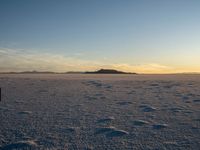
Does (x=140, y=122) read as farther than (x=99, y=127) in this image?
Yes

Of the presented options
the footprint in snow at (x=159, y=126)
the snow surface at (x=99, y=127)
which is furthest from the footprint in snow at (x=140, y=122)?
the footprint in snow at (x=159, y=126)

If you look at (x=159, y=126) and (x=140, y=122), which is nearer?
(x=159, y=126)

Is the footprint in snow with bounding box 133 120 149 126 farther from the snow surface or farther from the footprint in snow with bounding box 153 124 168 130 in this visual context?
the footprint in snow with bounding box 153 124 168 130

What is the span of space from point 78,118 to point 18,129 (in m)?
1.36

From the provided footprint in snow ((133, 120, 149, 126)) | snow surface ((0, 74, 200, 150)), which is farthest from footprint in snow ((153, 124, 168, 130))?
footprint in snow ((133, 120, 149, 126))

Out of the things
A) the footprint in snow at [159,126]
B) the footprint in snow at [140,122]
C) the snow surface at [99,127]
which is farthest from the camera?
the footprint in snow at [140,122]

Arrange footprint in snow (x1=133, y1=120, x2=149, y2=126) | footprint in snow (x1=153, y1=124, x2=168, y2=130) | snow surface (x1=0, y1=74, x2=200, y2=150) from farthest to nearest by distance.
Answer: footprint in snow (x1=133, y1=120, x2=149, y2=126) < footprint in snow (x1=153, y1=124, x2=168, y2=130) < snow surface (x1=0, y1=74, x2=200, y2=150)

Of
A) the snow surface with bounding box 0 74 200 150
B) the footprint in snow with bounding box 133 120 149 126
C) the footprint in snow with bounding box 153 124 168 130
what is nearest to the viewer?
the snow surface with bounding box 0 74 200 150

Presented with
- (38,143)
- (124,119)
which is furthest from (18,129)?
(124,119)

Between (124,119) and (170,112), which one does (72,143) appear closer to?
(124,119)

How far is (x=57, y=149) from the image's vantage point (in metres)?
3.15

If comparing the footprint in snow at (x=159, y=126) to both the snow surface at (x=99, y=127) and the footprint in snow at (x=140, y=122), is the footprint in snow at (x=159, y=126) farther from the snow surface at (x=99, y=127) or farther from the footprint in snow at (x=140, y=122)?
the footprint in snow at (x=140, y=122)

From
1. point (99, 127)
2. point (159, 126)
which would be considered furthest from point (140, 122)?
point (99, 127)

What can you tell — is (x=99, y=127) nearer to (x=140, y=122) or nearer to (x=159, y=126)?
(x=140, y=122)
